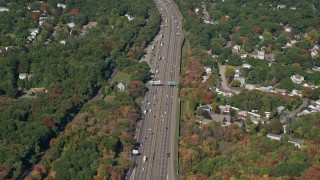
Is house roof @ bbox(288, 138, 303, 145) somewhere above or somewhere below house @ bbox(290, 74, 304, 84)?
below

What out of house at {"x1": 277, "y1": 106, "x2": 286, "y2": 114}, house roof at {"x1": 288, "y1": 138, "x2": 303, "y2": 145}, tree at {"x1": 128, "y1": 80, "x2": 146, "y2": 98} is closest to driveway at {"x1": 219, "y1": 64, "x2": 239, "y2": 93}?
house at {"x1": 277, "y1": 106, "x2": 286, "y2": 114}

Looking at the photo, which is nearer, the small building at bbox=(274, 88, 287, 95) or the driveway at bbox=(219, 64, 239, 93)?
the small building at bbox=(274, 88, 287, 95)

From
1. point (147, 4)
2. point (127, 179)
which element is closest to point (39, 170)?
point (127, 179)

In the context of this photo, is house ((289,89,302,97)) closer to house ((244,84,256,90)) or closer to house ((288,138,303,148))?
house ((244,84,256,90))

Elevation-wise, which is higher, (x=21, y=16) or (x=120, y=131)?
(x=21, y=16)

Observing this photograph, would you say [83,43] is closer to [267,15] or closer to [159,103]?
[159,103]

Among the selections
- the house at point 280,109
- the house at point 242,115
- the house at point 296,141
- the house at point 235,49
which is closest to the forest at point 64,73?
the house at point 242,115

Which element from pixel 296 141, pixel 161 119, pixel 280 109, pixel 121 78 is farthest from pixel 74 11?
pixel 296 141
